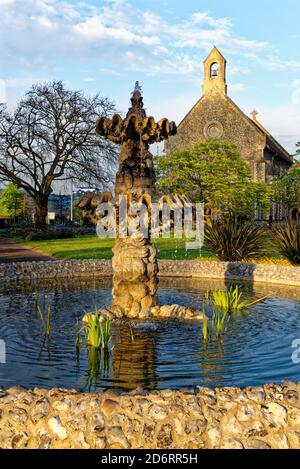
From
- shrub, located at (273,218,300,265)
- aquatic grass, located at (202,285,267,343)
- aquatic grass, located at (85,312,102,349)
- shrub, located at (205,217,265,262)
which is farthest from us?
shrub, located at (205,217,265,262)

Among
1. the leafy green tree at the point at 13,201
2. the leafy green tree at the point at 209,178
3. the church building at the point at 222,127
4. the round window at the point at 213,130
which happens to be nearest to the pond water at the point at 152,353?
the leafy green tree at the point at 209,178

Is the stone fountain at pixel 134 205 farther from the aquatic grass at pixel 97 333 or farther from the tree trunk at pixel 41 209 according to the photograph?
the tree trunk at pixel 41 209

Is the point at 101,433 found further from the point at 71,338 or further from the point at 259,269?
the point at 259,269

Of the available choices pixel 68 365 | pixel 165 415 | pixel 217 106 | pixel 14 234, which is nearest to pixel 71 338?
pixel 68 365

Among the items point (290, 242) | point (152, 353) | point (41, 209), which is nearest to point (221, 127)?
point (41, 209)

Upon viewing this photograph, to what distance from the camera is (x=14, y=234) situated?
37.6 metres

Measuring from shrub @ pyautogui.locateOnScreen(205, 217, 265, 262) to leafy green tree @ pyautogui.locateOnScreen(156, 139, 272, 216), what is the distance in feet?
32.9

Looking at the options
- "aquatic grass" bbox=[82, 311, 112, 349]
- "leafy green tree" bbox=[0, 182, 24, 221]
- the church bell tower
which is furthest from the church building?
"aquatic grass" bbox=[82, 311, 112, 349]

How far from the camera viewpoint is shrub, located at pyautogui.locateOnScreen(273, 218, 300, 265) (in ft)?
53.0

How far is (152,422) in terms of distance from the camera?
4215 mm

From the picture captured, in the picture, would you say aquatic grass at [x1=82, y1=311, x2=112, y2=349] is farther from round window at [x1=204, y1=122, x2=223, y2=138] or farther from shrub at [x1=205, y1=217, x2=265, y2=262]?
round window at [x1=204, y1=122, x2=223, y2=138]

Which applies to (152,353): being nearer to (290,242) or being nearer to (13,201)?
(290,242)
